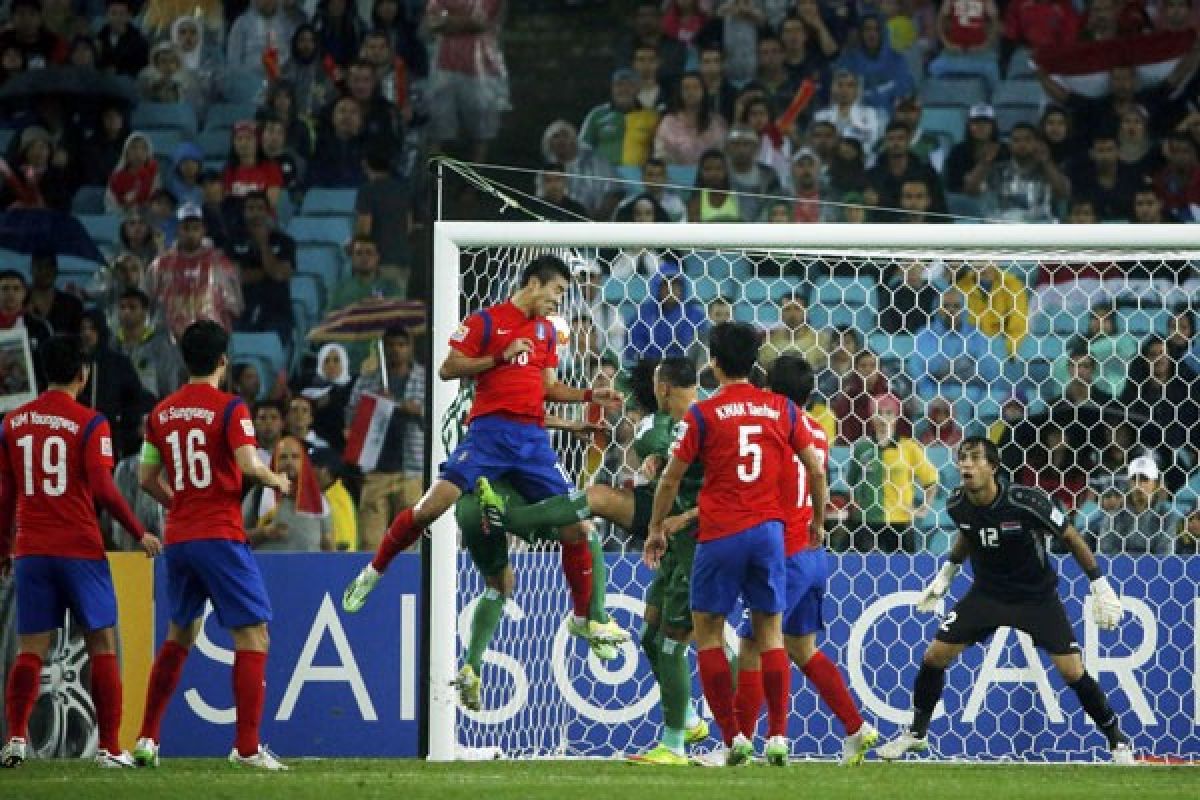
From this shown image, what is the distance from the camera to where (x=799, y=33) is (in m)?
15.2

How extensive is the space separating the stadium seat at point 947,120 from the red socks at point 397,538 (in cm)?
662

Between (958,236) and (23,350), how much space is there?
7345 mm

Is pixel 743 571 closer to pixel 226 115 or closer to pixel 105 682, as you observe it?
pixel 105 682

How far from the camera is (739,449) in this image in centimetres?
849

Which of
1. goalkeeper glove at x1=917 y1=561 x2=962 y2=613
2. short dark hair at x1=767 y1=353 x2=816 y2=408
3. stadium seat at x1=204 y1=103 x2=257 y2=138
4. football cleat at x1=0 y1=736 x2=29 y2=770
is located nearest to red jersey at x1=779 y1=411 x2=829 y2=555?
short dark hair at x1=767 y1=353 x2=816 y2=408

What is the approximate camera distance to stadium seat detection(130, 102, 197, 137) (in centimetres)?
1609

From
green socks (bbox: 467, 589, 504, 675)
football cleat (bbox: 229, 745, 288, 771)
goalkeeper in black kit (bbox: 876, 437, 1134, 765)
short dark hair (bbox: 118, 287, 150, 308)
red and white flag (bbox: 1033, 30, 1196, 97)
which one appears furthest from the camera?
red and white flag (bbox: 1033, 30, 1196, 97)

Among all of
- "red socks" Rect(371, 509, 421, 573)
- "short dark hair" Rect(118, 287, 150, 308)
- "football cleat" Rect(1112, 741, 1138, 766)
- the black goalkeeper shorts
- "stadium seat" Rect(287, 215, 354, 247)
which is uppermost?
"stadium seat" Rect(287, 215, 354, 247)

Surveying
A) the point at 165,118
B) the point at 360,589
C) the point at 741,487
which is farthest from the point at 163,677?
the point at 165,118

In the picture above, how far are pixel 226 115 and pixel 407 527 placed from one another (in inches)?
295

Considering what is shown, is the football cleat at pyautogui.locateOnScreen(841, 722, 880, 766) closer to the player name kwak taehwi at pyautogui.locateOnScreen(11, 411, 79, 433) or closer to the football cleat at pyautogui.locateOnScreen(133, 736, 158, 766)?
the football cleat at pyautogui.locateOnScreen(133, 736, 158, 766)

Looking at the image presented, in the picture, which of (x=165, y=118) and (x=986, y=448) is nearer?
(x=986, y=448)

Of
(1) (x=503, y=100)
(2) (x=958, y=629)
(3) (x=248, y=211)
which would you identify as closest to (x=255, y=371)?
(3) (x=248, y=211)

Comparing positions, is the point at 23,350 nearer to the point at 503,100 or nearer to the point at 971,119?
the point at 503,100
